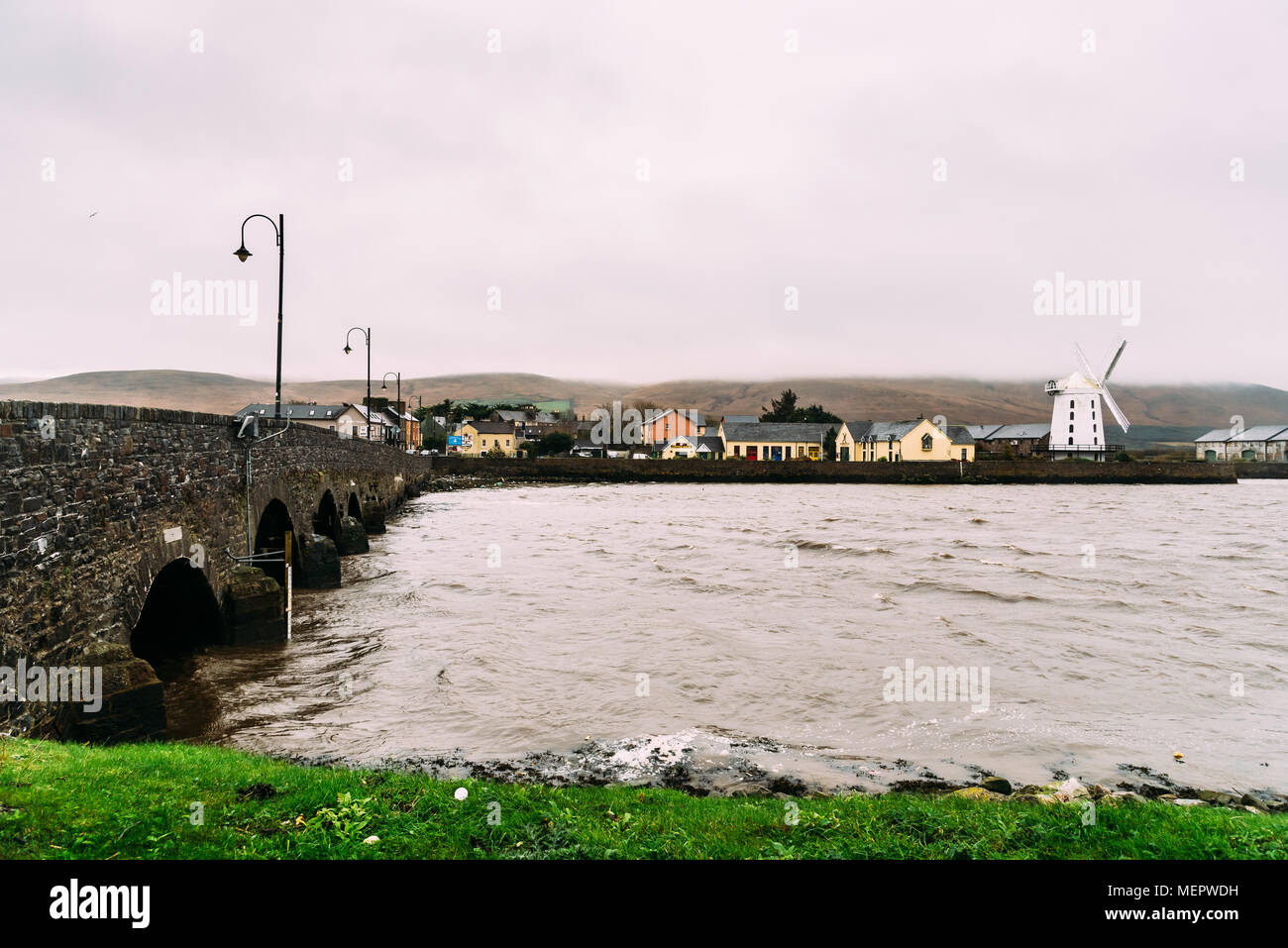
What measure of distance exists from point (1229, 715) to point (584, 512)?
45.2 meters

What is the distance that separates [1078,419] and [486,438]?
102 m

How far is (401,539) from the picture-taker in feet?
118

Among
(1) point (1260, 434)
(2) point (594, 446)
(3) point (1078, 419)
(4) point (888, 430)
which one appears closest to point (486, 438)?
(2) point (594, 446)

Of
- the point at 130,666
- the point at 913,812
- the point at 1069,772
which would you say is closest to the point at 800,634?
the point at 1069,772

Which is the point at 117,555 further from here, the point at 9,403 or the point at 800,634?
the point at 800,634

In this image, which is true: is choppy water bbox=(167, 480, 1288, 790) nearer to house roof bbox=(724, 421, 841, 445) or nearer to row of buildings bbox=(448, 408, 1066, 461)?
row of buildings bbox=(448, 408, 1066, 461)

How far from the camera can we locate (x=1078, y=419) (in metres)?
124

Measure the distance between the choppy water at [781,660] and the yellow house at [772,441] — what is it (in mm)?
86339

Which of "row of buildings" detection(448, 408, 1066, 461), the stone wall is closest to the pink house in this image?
"row of buildings" detection(448, 408, 1066, 461)

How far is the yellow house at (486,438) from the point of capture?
132375mm

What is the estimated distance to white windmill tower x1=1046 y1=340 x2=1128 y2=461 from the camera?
122750 mm

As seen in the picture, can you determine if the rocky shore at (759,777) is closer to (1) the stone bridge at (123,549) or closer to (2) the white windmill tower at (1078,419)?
(1) the stone bridge at (123,549)

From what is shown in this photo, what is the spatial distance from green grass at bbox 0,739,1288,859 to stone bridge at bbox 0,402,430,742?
1.13 metres

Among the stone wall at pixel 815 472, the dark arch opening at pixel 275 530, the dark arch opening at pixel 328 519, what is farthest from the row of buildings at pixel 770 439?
the dark arch opening at pixel 275 530
